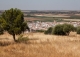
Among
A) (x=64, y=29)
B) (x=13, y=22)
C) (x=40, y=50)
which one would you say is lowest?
(x=64, y=29)

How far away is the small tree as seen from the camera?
30.5 meters

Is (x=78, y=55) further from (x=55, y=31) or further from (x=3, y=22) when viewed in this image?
(x=55, y=31)

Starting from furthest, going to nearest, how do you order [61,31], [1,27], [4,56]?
1. [61,31]
2. [1,27]
3. [4,56]

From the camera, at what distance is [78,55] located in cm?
1797

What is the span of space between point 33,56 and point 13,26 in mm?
13824

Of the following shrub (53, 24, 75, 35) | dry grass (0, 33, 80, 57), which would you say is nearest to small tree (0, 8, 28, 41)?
dry grass (0, 33, 80, 57)

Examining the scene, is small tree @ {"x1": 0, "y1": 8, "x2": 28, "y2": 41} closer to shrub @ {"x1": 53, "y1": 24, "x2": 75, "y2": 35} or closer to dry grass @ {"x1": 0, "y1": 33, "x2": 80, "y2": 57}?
dry grass @ {"x1": 0, "y1": 33, "x2": 80, "y2": 57}

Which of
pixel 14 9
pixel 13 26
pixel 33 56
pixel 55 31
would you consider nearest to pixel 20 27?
pixel 13 26

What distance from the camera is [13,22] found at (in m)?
31.3

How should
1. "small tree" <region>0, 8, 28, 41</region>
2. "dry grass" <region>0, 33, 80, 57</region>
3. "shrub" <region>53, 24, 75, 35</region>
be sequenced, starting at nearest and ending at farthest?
"dry grass" <region>0, 33, 80, 57</region> → "small tree" <region>0, 8, 28, 41</region> → "shrub" <region>53, 24, 75, 35</region>

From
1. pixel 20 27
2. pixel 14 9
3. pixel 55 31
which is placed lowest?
pixel 55 31

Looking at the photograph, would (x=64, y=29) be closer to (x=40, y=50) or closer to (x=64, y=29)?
(x=64, y=29)

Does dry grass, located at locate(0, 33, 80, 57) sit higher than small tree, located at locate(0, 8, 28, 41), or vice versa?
small tree, located at locate(0, 8, 28, 41)

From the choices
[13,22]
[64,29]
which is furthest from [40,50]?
[64,29]
